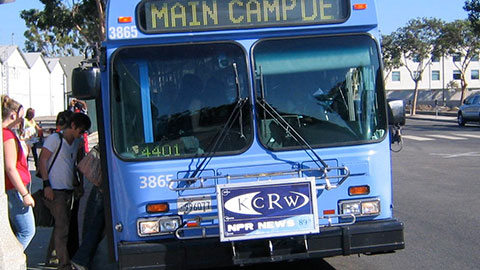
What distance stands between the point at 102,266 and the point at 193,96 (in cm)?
306

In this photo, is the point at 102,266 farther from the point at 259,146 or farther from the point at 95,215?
the point at 259,146

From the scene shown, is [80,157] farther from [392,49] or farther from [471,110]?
[392,49]

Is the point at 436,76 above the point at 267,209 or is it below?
above

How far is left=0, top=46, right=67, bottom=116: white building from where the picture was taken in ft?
203

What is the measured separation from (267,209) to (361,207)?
914mm

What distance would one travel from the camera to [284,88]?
18.0 ft

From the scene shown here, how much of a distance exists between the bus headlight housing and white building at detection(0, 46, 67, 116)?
5655 cm

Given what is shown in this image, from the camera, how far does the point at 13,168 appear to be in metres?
5.53

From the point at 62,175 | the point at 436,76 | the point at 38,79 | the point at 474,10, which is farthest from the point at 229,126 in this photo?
the point at 436,76

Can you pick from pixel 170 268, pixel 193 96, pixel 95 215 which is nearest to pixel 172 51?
pixel 193 96

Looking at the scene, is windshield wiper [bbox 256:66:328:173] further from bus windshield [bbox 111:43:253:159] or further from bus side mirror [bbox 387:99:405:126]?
bus side mirror [bbox 387:99:405:126]

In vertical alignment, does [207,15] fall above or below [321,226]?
above

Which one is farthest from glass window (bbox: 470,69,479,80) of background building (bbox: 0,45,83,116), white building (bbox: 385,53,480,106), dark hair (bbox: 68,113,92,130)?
dark hair (bbox: 68,113,92,130)

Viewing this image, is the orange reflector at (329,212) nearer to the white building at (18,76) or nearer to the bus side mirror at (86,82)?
the bus side mirror at (86,82)
